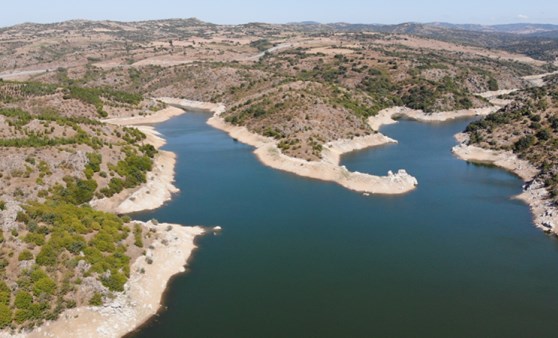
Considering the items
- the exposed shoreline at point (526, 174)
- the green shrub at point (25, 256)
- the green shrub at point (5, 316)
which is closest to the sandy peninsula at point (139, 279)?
the green shrub at point (5, 316)

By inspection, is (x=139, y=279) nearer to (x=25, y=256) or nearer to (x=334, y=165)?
(x=25, y=256)

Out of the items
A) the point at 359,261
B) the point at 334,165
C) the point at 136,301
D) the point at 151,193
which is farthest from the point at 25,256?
the point at 334,165

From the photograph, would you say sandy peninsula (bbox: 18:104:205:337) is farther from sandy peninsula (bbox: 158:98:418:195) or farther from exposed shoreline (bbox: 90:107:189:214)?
sandy peninsula (bbox: 158:98:418:195)

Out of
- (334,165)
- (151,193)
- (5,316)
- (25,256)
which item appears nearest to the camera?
(5,316)

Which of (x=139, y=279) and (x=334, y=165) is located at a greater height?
(x=139, y=279)

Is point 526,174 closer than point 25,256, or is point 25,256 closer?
point 25,256

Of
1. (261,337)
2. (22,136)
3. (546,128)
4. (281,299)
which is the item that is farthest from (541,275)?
(22,136)
